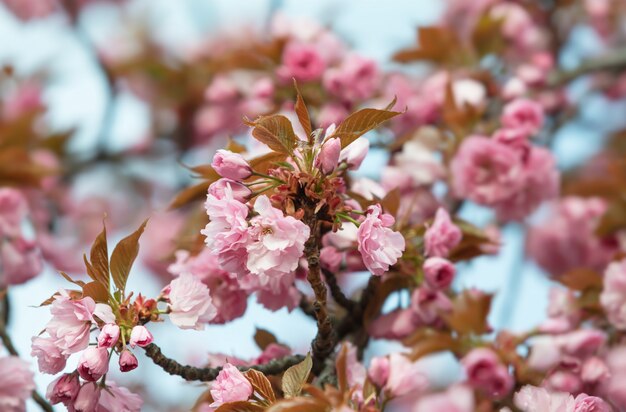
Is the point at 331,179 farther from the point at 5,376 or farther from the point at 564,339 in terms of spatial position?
the point at 564,339

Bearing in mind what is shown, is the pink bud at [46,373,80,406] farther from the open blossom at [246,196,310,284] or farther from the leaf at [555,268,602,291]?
the leaf at [555,268,602,291]

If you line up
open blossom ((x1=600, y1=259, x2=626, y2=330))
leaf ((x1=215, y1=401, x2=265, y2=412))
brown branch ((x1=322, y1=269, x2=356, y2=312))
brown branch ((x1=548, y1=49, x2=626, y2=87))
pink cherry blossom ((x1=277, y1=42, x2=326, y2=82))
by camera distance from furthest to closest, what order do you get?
brown branch ((x1=548, y1=49, x2=626, y2=87)), pink cherry blossom ((x1=277, y1=42, x2=326, y2=82)), open blossom ((x1=600, y1=259, x2=626, y2=330)), brown branch ((x1=322, y1=269, x2=356, y2=312)), leaf ((x1=215, y1=401, x2=265, y2=412))

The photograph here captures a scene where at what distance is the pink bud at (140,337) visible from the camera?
118cm

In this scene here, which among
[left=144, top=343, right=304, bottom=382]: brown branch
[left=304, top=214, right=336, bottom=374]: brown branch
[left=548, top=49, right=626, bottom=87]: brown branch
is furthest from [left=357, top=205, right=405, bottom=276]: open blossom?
[left=548, top=49, right=626, bottom=87]: brown branch

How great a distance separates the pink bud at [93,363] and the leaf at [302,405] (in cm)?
27

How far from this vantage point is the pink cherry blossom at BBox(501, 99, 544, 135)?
1.99 meters

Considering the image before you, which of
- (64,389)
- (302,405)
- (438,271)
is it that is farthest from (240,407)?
(438,271)

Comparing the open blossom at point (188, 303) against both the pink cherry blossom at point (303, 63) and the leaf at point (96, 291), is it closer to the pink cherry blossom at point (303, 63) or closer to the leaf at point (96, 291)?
the leaf at point (96, 291)

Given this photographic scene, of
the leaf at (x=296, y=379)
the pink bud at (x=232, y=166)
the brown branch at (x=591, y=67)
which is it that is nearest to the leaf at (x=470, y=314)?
the leaf at (x=296, y=379)

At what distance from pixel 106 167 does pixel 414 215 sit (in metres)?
1.96

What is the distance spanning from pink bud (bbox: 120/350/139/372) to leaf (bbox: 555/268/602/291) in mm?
1023

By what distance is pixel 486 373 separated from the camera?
1515 millimetres

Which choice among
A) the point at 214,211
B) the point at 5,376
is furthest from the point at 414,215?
the point at 5,376

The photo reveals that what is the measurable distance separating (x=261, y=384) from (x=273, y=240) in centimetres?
22
